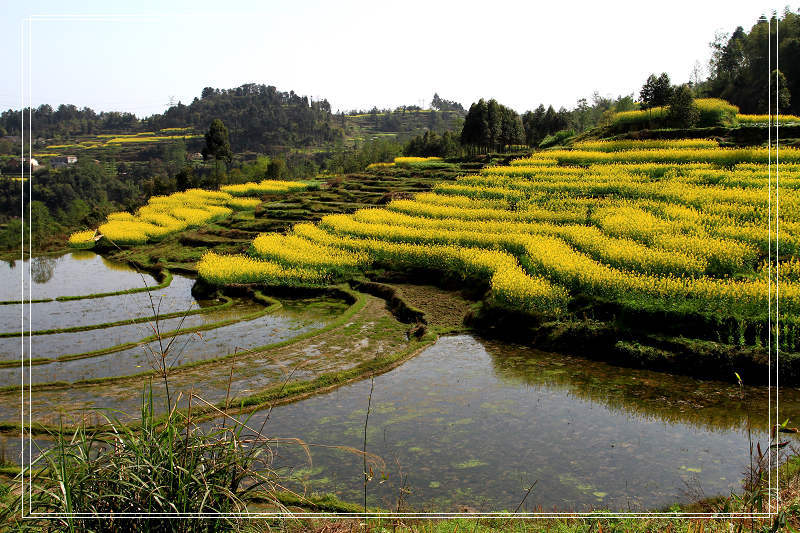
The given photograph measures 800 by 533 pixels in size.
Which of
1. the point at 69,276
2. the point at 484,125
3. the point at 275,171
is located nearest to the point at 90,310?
the point at 69,276

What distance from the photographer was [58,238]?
3434cm

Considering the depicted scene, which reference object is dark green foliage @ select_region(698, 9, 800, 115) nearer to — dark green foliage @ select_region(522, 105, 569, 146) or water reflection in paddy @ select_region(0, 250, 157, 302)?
dark green foliage @ select_region(522, 105, 569, 146)

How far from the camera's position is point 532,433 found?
8.51 meters

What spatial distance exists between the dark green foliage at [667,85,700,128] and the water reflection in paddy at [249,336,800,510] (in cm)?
2621

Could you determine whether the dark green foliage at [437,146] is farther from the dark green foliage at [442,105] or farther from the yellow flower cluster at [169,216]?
the dark green foliage at [442,105]

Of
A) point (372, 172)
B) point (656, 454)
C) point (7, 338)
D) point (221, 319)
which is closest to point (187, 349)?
point (221, 319)

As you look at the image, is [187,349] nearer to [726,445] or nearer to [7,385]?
[7,385]

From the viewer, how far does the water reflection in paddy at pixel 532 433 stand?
6918mm

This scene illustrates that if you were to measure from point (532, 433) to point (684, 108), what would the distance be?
97.9ft

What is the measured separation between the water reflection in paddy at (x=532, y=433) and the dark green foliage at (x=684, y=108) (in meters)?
26.2

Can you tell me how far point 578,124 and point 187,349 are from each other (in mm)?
66390

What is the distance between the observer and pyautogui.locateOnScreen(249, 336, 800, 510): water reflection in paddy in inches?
272

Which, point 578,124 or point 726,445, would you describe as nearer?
point 726,445

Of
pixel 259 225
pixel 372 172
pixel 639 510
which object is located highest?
pixel 372 172
